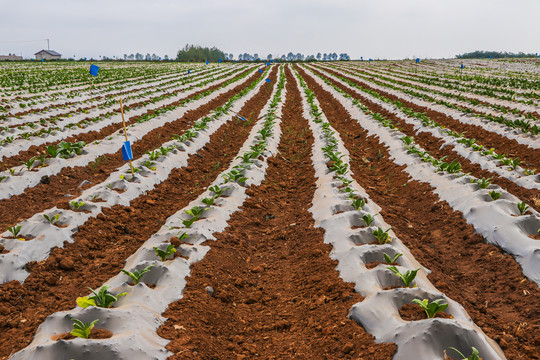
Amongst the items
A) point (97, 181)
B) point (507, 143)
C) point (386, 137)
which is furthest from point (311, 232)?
point (507, 143)

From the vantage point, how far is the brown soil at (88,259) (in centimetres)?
368

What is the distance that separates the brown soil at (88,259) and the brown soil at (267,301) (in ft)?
4.04

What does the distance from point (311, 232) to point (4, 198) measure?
5.63m

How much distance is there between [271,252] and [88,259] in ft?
8.12

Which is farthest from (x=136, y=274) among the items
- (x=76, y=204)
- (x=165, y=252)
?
(x=76, y=204)

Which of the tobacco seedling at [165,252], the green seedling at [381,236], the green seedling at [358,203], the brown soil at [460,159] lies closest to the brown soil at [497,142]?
the brown soil at [460,159]

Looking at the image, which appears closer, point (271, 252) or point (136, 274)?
point (136, 274)

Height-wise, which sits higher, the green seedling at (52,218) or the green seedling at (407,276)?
the green seedling at (407,276)

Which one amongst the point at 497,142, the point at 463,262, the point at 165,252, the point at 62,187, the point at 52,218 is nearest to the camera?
the point at 165,252

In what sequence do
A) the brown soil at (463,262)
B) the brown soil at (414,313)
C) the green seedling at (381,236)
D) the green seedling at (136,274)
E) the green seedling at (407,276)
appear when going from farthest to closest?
the green seedling at (381,236) → the green seedling at (136,274) → the green seedling at (407,276) → the brown soil at (463,262) → the brown soil at (414,313)

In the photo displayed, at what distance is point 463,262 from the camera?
482 cm

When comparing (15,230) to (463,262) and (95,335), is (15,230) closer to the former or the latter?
(95,335)

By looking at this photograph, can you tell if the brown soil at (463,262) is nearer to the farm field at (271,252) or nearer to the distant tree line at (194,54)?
the farm field at (271,252)

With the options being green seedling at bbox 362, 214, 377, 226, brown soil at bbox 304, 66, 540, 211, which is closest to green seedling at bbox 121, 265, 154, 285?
green seedling at bbox 362, 214, 377, 226
